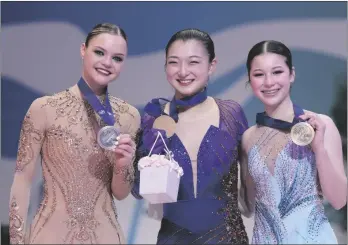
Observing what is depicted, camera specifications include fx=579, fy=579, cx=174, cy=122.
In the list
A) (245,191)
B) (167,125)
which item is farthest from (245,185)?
(167,125)

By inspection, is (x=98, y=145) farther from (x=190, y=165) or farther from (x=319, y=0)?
(x=319, y=0)

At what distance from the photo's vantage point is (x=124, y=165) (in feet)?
7.37

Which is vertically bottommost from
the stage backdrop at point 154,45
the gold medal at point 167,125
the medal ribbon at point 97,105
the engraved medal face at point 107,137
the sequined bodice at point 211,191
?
the sequined bodice at point 211,191

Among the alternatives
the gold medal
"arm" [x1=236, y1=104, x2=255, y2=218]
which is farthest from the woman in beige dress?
"arm" [x1=236, y1=104, x2=255, y2=218]

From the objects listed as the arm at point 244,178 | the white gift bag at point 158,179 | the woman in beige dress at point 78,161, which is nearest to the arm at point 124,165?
the woman in beige dress at point 78,161

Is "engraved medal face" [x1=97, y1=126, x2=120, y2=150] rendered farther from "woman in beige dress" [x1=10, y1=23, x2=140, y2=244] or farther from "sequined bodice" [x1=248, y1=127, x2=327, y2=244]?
"sequined bodice" [x1=248, y1=127, x2=327, y2=244]

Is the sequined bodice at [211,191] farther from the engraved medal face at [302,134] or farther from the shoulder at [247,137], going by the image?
the engraved medal face at [302,134]

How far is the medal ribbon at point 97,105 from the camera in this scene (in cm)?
229

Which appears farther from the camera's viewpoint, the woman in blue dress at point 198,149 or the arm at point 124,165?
the woman in blue dress at point 198,149

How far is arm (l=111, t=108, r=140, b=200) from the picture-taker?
2187 millimetres

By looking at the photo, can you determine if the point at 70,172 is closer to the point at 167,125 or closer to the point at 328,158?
the point at 167,125

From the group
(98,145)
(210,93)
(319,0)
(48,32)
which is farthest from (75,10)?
(319,0)

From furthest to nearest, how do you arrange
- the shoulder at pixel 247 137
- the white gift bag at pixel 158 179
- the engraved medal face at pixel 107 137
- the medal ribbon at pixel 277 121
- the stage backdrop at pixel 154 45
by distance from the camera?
the stage backdrop at pixel 154 45
the shoulder at pixel 247 137
the medal ribbon at pixel 277 121
the engraved medal face at pixel 107 137
the white gift bag at pixel 158 179

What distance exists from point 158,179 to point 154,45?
1.20 meters
